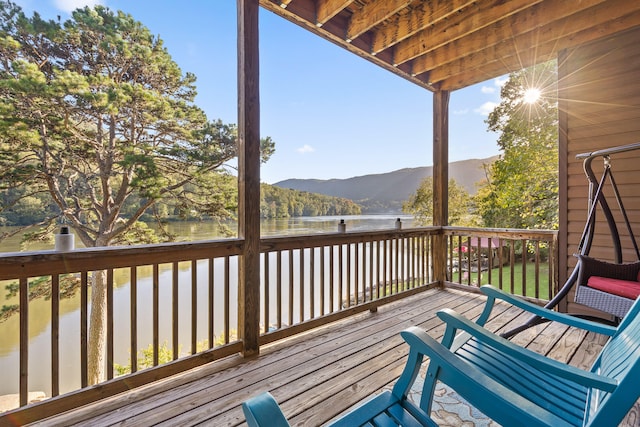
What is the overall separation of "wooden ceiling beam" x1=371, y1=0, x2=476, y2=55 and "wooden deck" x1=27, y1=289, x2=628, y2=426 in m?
3.09

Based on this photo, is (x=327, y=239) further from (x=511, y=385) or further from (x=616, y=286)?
(x=616, y=286)

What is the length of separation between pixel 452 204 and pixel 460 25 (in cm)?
554

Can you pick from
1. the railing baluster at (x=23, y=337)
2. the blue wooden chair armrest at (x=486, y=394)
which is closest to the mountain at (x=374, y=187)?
the railing baluster at (x=23, y=337)

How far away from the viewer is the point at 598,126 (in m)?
3.04

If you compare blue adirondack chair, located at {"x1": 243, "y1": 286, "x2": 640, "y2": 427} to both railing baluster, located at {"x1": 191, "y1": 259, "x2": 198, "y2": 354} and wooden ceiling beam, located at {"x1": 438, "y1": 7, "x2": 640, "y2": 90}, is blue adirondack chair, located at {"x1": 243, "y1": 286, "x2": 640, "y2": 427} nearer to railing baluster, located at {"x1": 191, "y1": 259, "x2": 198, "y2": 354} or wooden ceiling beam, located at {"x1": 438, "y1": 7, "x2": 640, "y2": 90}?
railing baluster, located at {"x1": 191, "y1": 259, "x2": 198, "y2": 354}

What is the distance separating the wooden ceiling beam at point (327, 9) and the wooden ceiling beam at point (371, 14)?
28 centimetres

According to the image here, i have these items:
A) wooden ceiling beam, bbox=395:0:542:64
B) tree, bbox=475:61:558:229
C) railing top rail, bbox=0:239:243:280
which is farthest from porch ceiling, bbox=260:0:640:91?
tree, bbox=475:61:558:229

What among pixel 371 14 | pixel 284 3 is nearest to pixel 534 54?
pixel 371 14

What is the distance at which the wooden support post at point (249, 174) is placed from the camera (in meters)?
2.28

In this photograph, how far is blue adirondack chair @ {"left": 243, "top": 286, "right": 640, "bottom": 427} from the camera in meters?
0.79

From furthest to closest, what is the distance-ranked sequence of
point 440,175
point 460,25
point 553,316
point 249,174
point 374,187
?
1. point 440,175
2. point 374,187
3. point 460,25
4. point 249,174
5. point 553,316

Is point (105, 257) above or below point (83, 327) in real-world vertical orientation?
above

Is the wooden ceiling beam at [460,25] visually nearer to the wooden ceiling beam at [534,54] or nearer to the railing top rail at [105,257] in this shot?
the wooden ceiling beam at [534,54]

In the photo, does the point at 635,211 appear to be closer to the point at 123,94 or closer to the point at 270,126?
the point at 270,126
